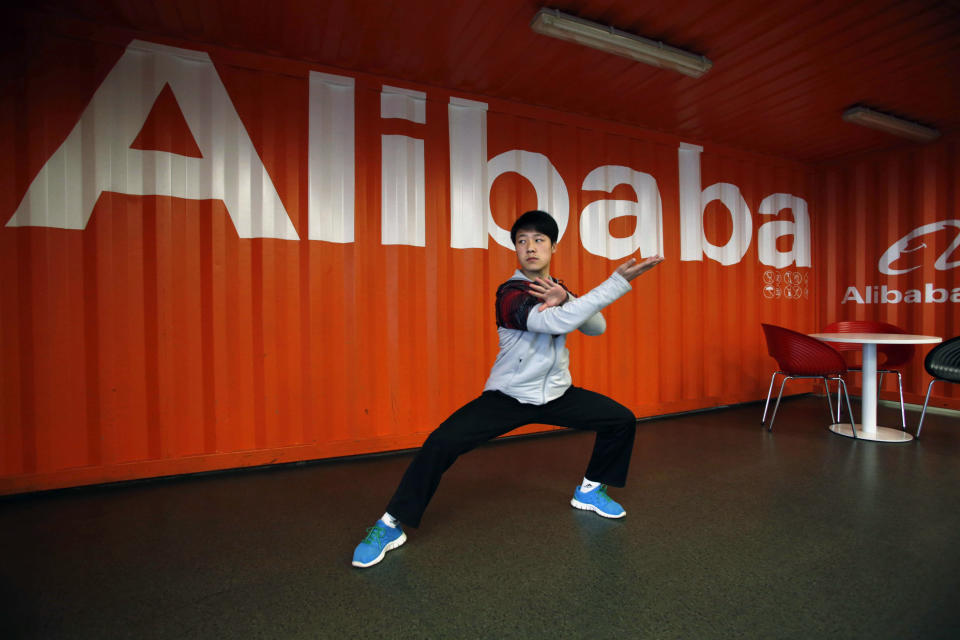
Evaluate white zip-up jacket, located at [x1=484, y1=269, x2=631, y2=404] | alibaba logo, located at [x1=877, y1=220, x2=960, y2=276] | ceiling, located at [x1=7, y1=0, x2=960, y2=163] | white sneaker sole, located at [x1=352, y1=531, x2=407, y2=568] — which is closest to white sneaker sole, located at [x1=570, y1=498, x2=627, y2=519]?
white zip-up jacket, located at [x1=484, y1=269, x2=631, y2=404]

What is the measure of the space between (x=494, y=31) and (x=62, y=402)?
327 centimetres

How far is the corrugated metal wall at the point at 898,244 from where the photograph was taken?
170 inches

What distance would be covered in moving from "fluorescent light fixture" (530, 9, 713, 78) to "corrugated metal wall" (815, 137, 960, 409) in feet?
10.2

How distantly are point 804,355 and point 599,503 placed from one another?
2.42 metres

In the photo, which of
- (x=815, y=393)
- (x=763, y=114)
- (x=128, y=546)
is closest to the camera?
(x=128, y=546)

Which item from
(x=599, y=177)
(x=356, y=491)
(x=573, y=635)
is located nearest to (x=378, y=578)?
(x=573, y=635)

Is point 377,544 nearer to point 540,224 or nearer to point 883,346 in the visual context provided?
point 540,224

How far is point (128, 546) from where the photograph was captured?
195cm

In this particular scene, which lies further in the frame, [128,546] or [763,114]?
[763,114]

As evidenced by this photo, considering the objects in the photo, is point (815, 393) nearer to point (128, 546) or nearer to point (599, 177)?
point (599, 177)

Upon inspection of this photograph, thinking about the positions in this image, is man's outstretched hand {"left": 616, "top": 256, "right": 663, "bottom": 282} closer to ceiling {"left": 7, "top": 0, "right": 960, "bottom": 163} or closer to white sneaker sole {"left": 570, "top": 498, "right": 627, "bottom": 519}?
white sneaker sole {"left": 570, "top": 498, "right": 627, "bottom": 519}

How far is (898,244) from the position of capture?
4.64 meters

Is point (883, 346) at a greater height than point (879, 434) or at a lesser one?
greater

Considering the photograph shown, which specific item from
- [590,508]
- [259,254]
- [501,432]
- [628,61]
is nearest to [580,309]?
[501,432]
